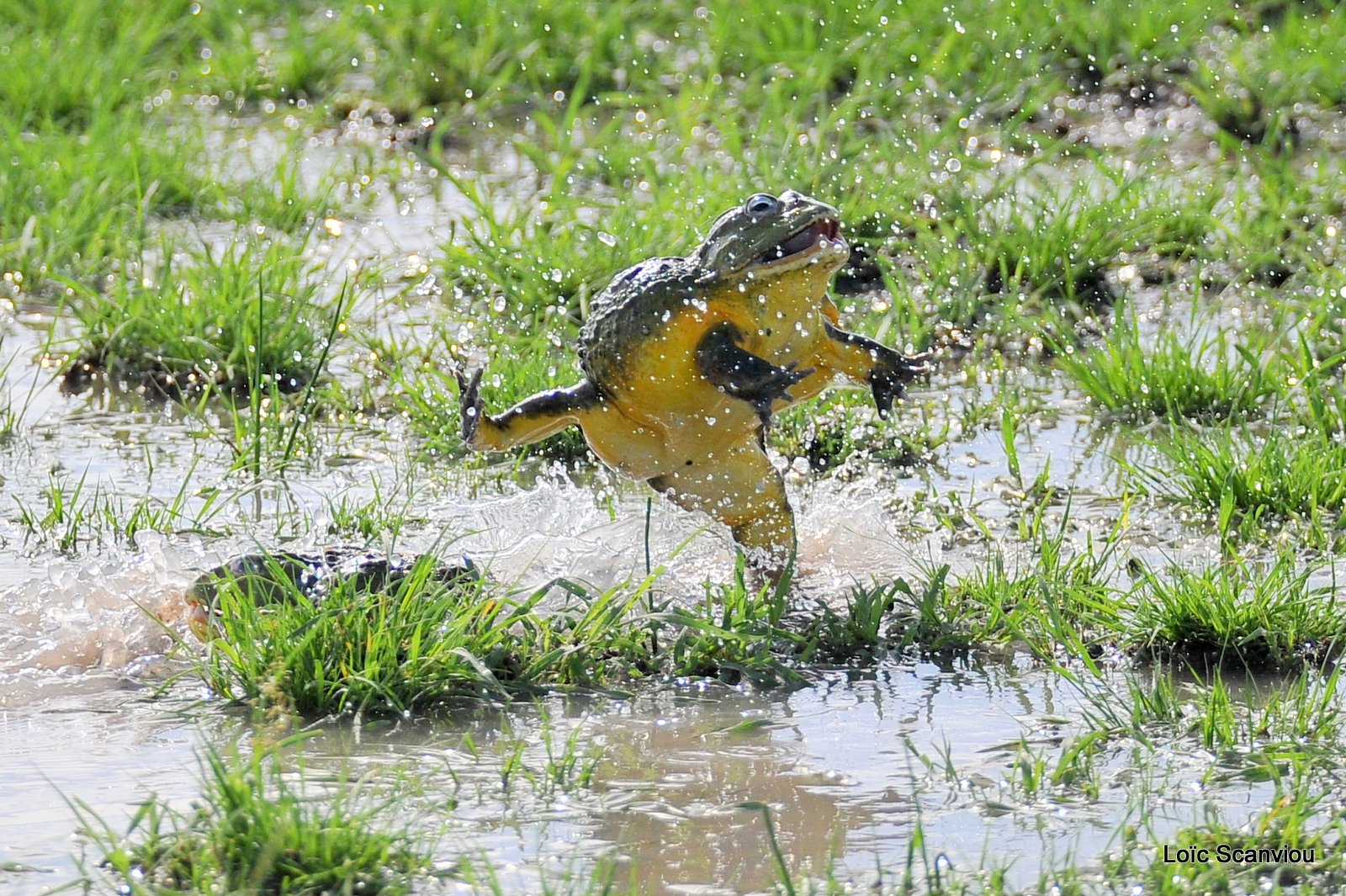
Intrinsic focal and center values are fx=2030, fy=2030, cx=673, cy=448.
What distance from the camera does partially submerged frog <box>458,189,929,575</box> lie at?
3.94 meters

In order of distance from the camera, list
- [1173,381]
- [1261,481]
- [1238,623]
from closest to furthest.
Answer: [1238,623] < [1261,481] < [1173,381]

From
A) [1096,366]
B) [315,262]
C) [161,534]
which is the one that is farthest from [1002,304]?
[161,534]

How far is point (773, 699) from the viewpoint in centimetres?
395

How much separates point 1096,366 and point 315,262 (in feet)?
9.05

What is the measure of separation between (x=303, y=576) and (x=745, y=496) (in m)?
0.93

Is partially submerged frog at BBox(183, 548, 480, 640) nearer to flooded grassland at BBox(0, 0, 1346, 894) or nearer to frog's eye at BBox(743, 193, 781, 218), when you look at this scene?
flooded grassland at BBox(0, 0, 1346, 894)

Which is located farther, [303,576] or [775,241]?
[303,576]

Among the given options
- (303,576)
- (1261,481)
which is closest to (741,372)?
(303,576)

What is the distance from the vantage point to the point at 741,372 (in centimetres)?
390

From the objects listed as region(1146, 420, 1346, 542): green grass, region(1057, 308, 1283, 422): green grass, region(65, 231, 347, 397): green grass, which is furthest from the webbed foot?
region(65, 231, 347, 397): green grass

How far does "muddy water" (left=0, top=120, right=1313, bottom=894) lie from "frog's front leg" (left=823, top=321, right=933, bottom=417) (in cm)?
43

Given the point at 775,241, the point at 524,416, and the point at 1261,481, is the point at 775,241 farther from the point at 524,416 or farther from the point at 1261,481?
the point at 1261,481

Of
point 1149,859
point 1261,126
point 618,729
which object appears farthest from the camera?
point 1261,126

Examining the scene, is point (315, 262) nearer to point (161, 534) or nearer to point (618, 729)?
Result: point (161, 534)
